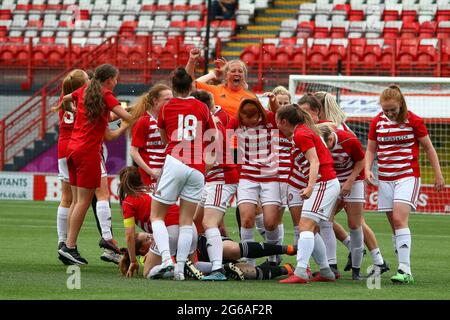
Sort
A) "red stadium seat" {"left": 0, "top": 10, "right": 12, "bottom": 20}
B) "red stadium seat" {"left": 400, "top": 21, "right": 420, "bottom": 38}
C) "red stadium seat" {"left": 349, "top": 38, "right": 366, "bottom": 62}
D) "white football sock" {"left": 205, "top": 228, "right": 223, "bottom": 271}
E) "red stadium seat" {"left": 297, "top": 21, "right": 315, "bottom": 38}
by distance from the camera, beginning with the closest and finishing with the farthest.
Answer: "white football sock" {"left": 205, "top": 228, "right": 223, "bottom": 271} → "red stadium seat" {"left": 349, "top": 38, "right": 366, "bottom": 62} → "red stadium seat" {"left": 400, "top": 21, "right": 420, "bottom": 38} → "red stadium seat" {"left": 297, "top": 21, "right": 315, "bottom": 38} → "red stadium seat" {"left": 0, "top": 10, "right": 12, "bottom": 20}

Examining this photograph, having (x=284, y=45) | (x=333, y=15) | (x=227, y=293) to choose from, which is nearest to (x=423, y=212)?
(x=284, y=45)

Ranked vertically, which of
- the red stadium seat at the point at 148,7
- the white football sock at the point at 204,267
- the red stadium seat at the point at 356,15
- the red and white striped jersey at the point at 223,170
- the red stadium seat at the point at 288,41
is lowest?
the white football sock at the point at 204,267

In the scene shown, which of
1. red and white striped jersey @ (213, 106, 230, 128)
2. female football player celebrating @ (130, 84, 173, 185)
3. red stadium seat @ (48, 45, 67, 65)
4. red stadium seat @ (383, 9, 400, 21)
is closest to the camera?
female football player celebrating @ (130, 84, 173, 185)

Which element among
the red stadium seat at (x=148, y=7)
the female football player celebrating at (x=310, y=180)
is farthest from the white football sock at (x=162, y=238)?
the red stadium seat at (x=148, y=7)

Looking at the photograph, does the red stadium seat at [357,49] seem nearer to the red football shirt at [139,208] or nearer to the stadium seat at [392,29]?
the stadium seat at [392,29]

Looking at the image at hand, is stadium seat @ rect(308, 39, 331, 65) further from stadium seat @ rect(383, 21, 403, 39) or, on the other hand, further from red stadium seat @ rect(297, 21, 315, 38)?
stadium seat @ rect(383, 21, 403, 39)

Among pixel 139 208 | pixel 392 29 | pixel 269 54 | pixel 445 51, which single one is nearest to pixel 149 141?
pixel 139 208

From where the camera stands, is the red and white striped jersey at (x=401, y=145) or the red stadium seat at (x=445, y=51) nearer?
the red and white striped jersey at (x=401, y=145)

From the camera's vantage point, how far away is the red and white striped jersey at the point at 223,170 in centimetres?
1057

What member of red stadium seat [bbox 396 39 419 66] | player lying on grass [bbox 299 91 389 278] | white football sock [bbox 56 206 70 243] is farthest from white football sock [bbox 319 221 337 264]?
red stadium seat [bbox 396 39 419 66]

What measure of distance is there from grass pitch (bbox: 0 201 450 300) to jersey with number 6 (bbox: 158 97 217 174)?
43.0 inches

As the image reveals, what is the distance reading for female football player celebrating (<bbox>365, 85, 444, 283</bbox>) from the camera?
33.1 feet

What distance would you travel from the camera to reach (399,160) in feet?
33.4

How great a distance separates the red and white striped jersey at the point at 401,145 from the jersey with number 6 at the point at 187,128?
5.53 feet
